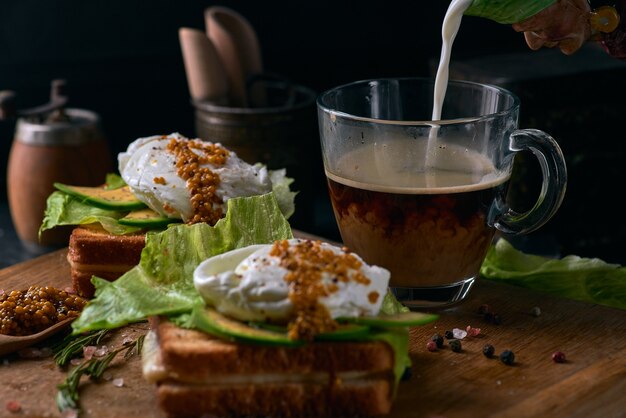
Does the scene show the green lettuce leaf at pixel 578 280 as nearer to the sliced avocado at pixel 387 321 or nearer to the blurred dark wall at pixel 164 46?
the sliced avocado at pixel 387 321

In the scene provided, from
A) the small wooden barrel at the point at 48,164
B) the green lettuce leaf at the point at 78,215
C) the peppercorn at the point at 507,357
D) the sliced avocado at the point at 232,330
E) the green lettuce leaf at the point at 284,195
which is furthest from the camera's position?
the small wooden barrel at the point at 48,164

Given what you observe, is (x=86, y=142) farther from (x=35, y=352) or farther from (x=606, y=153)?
(x=606, y=153)

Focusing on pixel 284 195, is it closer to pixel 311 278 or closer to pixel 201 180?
pixel 201 180

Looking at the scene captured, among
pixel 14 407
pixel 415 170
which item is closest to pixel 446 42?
pixel 415 170

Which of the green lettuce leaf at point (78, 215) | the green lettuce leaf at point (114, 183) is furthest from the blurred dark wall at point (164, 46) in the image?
the green lettuce leaf at point (78, 215)

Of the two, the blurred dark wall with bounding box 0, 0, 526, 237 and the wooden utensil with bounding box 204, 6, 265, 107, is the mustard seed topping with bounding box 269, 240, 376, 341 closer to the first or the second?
the wooden utensil with bounding box 204, 6, 265, 107
